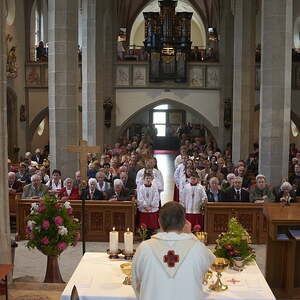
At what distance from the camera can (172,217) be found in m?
4.07

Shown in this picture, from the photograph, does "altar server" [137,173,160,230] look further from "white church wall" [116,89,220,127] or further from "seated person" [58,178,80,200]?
"white church wall" [116,89,220,127]

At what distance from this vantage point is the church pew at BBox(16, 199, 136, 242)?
1134 centimetres

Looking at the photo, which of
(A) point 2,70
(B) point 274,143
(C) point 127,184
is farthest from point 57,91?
(A) point 2,70

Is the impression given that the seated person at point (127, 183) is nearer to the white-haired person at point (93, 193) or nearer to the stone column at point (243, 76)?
the white-haired person at point (93, 193)

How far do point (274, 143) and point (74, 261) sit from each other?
6.56 metres

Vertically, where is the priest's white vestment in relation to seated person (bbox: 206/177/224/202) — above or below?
above

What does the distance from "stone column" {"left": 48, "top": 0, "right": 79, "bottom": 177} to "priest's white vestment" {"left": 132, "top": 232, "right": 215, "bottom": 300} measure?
10.9 meters

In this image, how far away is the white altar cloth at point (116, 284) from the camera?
5.07 metres

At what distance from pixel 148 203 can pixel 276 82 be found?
16.6 ft

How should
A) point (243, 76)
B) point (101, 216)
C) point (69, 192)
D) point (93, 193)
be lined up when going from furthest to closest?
point (243, 76) → point (69, 192) → point (93, 193) → point (101, 216)

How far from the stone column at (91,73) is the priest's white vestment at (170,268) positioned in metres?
18.2

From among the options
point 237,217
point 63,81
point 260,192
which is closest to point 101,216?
point 237,217

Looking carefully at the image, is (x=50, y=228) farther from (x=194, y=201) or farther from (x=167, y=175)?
(x=167, y=175)

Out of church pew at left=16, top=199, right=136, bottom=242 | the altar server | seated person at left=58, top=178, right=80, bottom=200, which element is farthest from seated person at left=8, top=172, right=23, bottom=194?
the altar server
